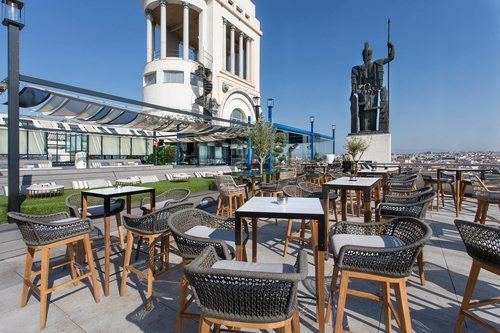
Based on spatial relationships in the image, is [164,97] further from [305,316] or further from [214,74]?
[305,316]

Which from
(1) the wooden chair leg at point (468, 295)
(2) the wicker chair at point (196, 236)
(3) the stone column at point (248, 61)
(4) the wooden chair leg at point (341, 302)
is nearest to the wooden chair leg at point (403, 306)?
(4) the wooden chair leg at point (341, 302)

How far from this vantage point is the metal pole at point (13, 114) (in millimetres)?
3697

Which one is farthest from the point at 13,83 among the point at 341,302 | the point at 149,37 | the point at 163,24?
the point at 149,37

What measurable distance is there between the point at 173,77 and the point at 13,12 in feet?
67.7

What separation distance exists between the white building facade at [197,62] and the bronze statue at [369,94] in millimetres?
13417

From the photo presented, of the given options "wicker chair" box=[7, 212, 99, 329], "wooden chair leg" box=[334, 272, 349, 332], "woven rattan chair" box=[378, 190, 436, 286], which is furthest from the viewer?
"woven rattan chair" box=[378, 190, 436, 286]

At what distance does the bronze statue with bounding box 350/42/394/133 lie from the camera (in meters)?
12.0

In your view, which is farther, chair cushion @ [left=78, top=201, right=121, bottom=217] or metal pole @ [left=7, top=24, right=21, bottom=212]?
metal pole @ [left=7, top=24, right=21, bottom=212]

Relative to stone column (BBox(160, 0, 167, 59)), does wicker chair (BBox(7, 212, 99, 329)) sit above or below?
below

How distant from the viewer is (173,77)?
76.0 feet

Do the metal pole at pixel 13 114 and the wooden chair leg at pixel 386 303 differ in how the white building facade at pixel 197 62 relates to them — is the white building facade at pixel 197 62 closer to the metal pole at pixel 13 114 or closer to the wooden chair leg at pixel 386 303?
the metal pole at pixel 13 114

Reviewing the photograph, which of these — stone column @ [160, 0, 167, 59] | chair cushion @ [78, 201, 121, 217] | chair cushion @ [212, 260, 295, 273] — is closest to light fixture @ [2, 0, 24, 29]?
chair cushion @ [78, 201, 121, 217]

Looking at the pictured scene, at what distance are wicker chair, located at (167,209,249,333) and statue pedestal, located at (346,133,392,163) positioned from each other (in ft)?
37.3

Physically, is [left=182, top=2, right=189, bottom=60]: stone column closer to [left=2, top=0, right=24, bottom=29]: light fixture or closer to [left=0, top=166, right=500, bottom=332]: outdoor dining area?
[left=2, top=0, right=24, bottom=29]: light fixture
